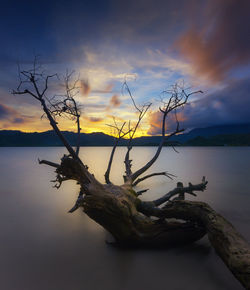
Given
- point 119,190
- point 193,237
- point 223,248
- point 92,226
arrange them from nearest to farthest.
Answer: point 223,248 → point 193,237 → point 119,190 → point 92,226

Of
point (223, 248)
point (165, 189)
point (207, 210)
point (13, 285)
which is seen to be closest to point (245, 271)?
point (223, 248)

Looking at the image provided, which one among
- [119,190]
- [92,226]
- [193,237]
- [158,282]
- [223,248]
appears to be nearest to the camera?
[223,248]

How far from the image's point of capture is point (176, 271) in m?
4.39

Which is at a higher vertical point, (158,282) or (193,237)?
(193,237)

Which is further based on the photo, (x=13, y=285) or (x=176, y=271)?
(x=176, y=271)

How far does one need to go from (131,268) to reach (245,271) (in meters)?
2.39

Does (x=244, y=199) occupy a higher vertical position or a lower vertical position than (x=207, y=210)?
lower

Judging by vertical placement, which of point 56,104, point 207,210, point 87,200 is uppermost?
point 56,104

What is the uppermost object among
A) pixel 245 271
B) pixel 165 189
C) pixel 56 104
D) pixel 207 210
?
pixel 56 104

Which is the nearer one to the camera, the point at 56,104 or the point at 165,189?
the point at 56,104

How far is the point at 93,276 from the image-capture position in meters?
4.33

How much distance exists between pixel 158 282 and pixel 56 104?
514 cm

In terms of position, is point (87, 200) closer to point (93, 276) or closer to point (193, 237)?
point (93, 276)

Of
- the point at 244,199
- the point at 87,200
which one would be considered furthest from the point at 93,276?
the point at 244,199
